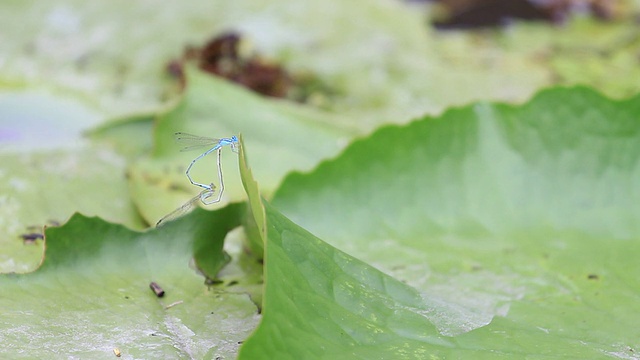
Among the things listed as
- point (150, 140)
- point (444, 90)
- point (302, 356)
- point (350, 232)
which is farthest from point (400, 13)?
point (302, 356)

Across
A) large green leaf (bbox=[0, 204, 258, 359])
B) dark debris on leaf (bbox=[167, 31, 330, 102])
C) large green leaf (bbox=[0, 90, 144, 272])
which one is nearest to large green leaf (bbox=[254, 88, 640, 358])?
large green leaf (bbox=[0, 204, 258, 359])

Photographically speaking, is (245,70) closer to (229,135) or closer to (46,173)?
(229,135)

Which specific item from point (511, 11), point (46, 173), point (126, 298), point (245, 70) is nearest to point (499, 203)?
point (126, 298)

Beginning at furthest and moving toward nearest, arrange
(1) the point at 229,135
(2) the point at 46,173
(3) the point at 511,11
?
(3) the point at 511,11 < (1) the point at 229,135 < (2) the point at 46,173

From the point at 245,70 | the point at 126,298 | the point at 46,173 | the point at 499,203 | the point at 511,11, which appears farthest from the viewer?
the point at 511,11

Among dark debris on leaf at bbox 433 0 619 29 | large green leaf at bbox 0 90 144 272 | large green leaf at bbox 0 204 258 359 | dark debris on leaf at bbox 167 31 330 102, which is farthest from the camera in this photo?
dark debris on leaf at bbox 433 0 619 29

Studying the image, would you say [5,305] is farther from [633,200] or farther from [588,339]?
[633,200]

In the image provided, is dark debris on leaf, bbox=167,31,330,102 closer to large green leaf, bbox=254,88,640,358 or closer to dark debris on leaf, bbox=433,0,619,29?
large green leaf, bbox=254,88,640,358
